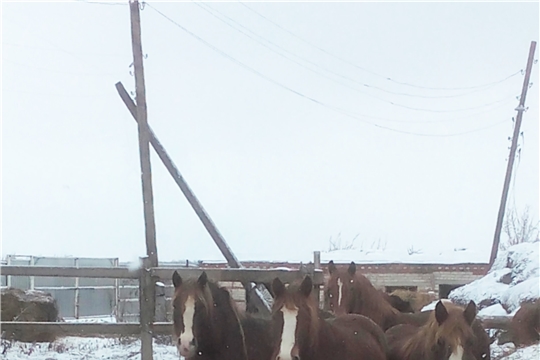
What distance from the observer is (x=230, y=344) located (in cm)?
598

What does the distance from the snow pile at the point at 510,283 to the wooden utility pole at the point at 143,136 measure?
562cm

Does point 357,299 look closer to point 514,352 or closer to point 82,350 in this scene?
point 514,352

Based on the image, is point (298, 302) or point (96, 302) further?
point (96, 302)

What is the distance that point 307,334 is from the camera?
16.9 ft

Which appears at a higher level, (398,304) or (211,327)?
(211,327)

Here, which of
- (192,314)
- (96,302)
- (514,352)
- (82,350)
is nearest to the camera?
(192,314)

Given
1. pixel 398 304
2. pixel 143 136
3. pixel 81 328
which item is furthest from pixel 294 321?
pixel 143 136

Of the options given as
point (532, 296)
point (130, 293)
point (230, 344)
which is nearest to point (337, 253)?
point (130, 293)

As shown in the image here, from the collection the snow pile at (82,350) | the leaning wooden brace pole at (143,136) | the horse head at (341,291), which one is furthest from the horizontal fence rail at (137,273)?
the leaning wooden brace pole at (143,136)

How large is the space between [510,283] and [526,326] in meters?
2.72

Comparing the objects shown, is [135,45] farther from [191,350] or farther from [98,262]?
[191,350]

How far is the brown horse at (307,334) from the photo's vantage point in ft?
16.2

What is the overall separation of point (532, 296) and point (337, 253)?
39.6 feet

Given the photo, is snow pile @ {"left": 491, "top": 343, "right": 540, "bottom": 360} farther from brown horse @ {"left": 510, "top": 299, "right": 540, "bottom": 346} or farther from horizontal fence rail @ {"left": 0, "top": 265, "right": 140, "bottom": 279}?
horizontal fence rail @ {"left": 0, "top": 265, "right": 140, "bottom": 279}
